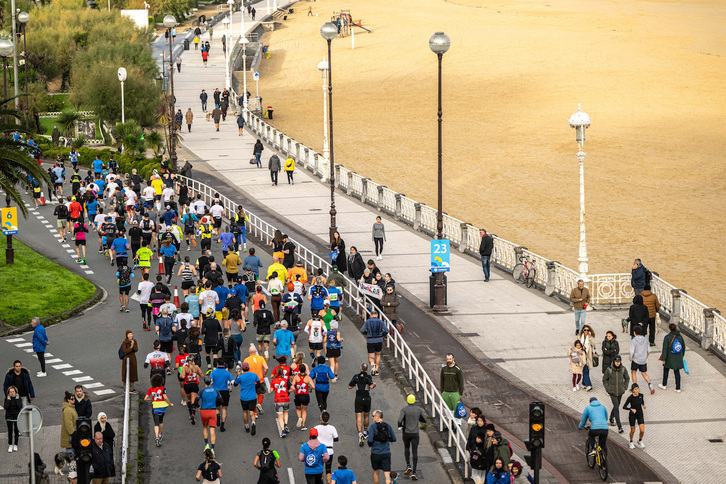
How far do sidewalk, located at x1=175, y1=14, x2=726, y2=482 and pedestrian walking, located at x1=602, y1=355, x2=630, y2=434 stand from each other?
0.52 metres

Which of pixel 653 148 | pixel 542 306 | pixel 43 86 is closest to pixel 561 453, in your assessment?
pixel 542 306

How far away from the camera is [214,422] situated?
17016 millimetres

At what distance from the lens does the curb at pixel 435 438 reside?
16.5 m

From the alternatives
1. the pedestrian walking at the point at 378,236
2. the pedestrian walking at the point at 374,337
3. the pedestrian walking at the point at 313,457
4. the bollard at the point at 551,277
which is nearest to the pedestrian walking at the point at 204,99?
the pedestrian walking at the point at 378,236

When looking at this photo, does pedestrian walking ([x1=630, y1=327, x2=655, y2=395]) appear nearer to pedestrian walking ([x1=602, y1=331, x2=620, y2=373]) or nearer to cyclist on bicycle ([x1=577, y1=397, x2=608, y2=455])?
pedestrian walking ([x1=602, y1=331, x2=620, y2=373])

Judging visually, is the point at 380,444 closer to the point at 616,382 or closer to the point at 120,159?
the point at 616,382

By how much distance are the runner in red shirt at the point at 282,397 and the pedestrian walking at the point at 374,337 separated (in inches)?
112

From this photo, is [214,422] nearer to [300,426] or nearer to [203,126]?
[300,426]

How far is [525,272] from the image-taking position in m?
28.4

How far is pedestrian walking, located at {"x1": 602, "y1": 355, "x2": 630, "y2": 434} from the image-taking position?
60.5 ft

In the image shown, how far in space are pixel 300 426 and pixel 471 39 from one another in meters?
80.6

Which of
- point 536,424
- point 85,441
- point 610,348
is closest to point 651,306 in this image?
point 610,348

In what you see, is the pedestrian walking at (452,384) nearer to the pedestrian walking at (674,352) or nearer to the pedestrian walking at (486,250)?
the pedestrian walking at (674,352)

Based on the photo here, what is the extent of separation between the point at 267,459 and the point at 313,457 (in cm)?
79
